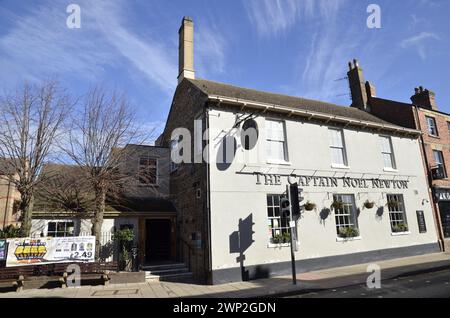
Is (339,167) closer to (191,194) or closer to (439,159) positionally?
(191,194)

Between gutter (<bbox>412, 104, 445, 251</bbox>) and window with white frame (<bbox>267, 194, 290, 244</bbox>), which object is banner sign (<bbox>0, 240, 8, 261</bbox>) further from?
gutter (<bbox>412, 104, 445, 251</bbox>)

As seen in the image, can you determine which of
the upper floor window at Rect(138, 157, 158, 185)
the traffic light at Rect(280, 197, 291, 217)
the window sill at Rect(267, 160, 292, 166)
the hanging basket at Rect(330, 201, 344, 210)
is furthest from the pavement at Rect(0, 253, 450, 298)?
the upper floor window at Rect(138, 157, 158, 185)

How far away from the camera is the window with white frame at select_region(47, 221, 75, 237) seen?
539 inches

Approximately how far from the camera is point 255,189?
1266cm

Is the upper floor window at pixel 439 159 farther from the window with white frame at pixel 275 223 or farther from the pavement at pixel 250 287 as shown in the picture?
the window with white frame at pixel 275 223

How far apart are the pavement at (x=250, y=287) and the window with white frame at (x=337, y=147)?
17.5ft

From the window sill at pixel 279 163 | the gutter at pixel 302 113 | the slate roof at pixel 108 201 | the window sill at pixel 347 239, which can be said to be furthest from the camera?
the window sill at pixel 347 239

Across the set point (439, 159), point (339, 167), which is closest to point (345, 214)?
point (339, 167)

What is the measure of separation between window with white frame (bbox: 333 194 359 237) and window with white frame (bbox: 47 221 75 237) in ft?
40.8

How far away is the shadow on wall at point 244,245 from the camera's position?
11672mm

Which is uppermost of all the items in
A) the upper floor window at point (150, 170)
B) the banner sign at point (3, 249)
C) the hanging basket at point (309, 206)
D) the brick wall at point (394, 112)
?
the brick wall at point (394, 112)

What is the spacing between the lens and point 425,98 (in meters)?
21.6

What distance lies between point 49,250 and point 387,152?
692 inches

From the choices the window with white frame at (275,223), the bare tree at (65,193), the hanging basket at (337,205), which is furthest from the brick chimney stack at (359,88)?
the bare tree at (65,193)
